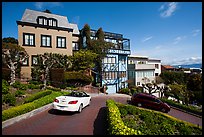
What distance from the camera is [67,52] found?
90.5ft

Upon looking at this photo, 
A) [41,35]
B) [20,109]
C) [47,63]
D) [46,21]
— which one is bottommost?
[20,109]

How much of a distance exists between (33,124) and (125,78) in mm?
27340

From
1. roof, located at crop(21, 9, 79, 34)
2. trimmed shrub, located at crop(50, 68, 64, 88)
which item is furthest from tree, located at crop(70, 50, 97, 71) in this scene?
roof, located at crop(21, 9, 79, 34)

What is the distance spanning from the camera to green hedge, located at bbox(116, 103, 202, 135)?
9.28 m

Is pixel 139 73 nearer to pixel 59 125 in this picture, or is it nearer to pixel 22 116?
pixel 59 125

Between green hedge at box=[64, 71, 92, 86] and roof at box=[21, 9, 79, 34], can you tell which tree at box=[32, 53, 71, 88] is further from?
roof at box=[21, 9, 79, 34]

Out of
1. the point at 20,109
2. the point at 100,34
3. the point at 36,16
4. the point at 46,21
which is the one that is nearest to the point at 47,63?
the point at 46,21

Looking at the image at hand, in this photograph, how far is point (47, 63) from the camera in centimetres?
2053

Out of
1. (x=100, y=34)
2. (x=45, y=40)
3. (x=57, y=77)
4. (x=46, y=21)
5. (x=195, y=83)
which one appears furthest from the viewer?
(x=100, y=34)

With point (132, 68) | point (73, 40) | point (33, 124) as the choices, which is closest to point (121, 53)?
point (132, 68)

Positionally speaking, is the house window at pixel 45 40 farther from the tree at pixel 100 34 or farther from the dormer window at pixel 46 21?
the tree at pixel 100 34

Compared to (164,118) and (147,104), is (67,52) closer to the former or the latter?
(147,104)

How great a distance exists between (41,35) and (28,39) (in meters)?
2.14

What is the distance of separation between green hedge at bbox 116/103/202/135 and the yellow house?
58.5ft
